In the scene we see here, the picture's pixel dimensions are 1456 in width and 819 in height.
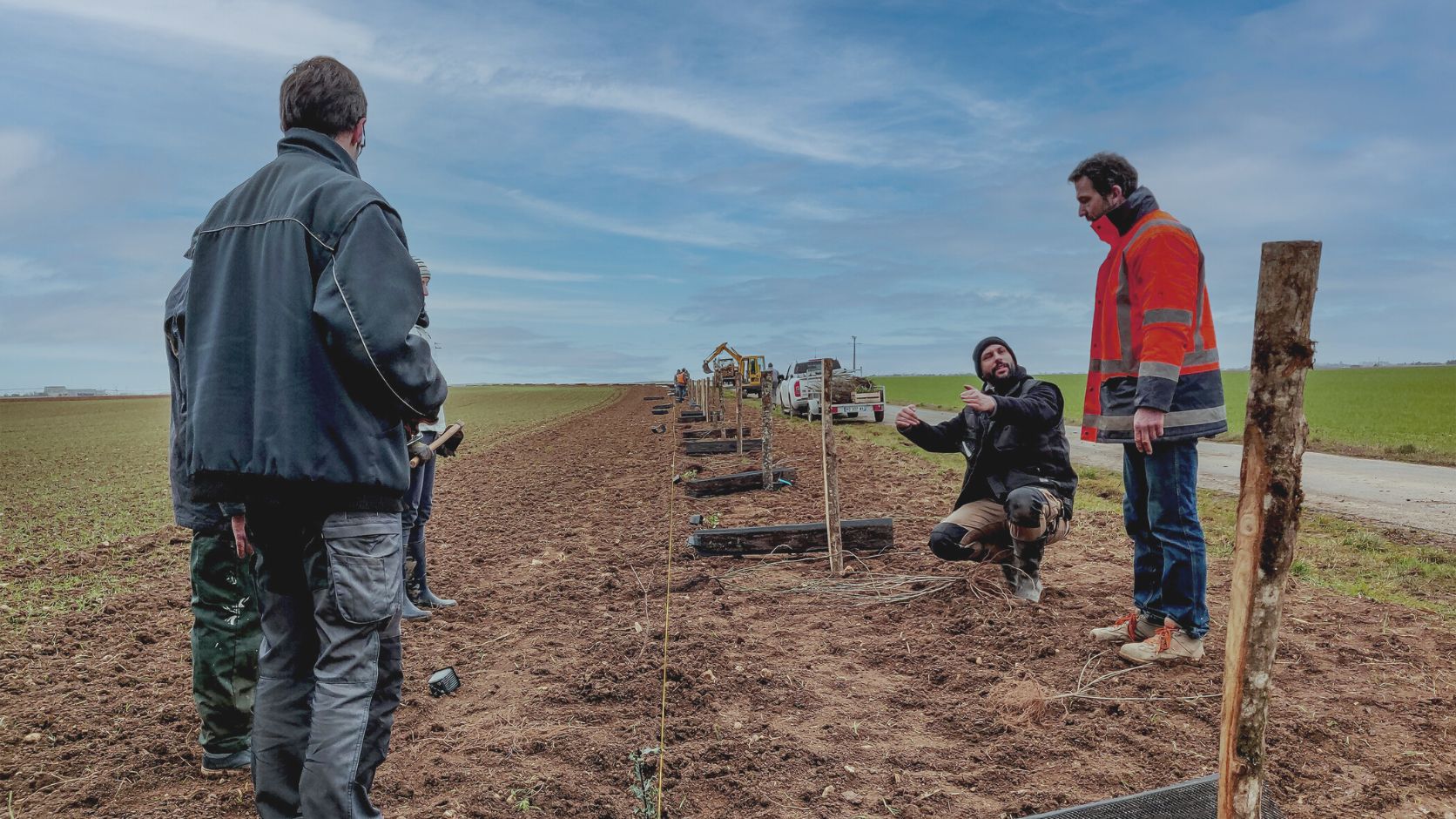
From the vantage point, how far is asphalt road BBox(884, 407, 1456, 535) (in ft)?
25.8

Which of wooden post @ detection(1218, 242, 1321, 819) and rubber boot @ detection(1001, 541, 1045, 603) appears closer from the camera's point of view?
wooden post @ detection(1218, 242, 1321, 819)

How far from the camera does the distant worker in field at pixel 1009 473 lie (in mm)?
4582

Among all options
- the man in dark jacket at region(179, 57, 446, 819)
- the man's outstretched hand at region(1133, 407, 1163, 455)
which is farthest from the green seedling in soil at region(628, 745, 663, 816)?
the man's outstretched hand at region(1133, 407, 1163, 455)

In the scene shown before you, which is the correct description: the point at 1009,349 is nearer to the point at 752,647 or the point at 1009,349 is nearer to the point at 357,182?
the point at 752,647

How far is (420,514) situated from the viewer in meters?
4.82

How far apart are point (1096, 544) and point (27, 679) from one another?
278 inches

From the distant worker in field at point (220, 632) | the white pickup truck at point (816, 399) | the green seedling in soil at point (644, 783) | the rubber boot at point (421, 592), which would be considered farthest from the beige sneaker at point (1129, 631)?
the white pickup truck at point (816, 399)

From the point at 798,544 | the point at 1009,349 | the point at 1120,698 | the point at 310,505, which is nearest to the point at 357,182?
the point at 310,505

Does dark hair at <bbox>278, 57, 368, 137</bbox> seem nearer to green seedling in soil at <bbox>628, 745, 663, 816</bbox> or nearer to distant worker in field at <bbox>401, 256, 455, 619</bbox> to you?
distant worker in field at <bbox>401, 256, 455, 619</bbox>

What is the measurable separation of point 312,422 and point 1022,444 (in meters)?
3.85

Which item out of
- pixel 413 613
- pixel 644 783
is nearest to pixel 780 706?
pixel 644 783

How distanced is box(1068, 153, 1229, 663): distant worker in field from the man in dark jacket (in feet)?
9.79

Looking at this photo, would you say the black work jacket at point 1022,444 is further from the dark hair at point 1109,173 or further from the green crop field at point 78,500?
the green crop field at point 78,500

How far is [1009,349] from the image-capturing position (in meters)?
4.93
